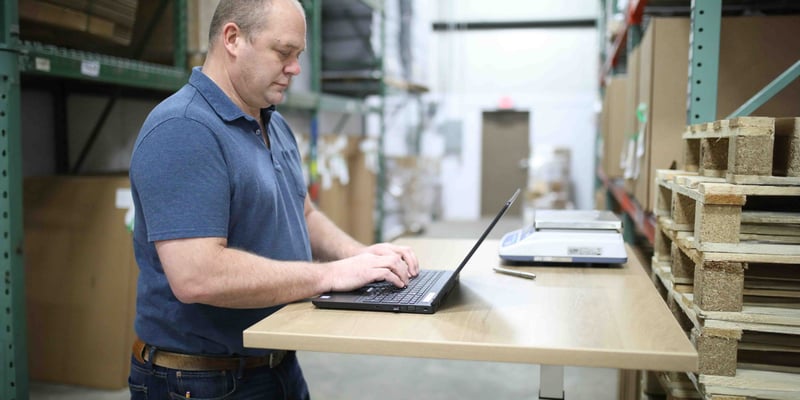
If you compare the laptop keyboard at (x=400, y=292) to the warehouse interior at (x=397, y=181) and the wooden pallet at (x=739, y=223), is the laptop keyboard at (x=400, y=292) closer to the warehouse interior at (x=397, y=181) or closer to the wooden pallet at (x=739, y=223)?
the warehouse interior at (x=397, y=181)

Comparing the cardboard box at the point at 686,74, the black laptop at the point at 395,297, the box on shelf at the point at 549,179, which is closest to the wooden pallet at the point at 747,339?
the black laptop at the point at 395,297

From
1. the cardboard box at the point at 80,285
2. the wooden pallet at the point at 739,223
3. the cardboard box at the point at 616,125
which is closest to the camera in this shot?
the wooden pallet at the point at 739,223

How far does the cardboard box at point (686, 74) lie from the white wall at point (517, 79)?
29.1 ft

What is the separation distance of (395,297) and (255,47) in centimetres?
77

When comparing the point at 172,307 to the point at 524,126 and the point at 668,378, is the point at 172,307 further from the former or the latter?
the point at 524,126

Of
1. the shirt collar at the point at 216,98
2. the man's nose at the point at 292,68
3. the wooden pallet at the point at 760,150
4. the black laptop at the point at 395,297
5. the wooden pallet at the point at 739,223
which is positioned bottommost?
the black laptop at the point at 395,297

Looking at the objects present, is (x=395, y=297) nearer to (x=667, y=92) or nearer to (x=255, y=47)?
(x=255, y=47)

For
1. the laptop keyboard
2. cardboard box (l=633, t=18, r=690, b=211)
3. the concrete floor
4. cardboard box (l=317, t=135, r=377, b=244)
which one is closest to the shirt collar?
the laptop keyboard

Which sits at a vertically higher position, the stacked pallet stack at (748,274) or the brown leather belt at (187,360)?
the stacked pallet stack at (748,274)

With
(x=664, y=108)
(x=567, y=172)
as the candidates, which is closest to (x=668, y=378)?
(x=664, y=108)

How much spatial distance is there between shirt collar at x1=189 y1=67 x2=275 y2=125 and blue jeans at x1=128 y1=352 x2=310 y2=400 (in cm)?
69

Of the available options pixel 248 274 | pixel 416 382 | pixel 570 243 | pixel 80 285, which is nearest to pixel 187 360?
pixel 248 274

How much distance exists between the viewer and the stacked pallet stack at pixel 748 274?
1468 millimetres

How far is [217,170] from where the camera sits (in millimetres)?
1511
